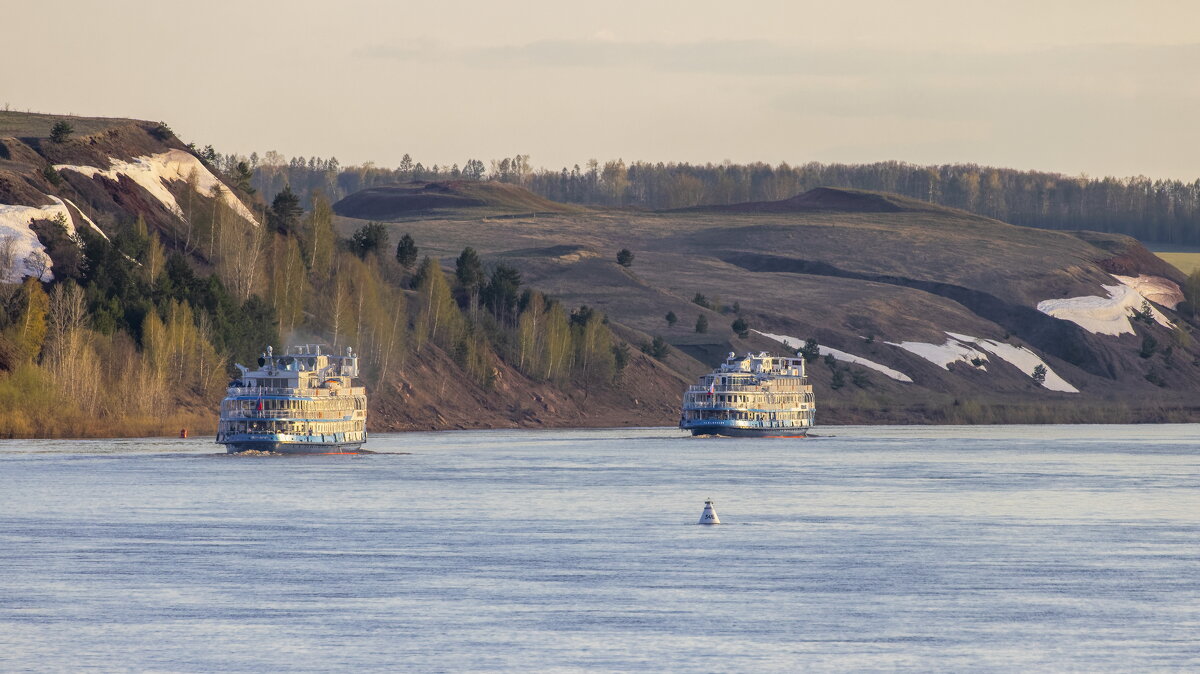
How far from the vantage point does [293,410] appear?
392ft

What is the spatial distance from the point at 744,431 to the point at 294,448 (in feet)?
174

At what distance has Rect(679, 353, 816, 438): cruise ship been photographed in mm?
160375

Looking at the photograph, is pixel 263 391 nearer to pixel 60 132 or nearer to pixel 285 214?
pixel 285 214

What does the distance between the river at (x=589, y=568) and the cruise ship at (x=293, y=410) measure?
1120 cm

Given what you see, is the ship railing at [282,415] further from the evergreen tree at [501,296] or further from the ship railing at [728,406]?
the evergreen tree at [501,296]

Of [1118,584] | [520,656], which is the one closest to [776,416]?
[1118,584]

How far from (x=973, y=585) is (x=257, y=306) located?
111409mm

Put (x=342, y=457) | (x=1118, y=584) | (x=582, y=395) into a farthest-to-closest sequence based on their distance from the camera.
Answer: (x=582, y=395), (x=342, y=457), (x=1118, y=584)

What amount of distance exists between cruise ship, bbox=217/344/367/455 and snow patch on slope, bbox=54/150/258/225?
5739cm

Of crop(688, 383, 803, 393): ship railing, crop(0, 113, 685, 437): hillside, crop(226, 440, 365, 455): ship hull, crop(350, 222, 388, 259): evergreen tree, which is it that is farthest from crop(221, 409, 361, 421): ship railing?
crop(350, 222, 388, 259): evergreen tree

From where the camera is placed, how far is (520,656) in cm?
4081

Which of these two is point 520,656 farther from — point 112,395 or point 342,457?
point 112,395

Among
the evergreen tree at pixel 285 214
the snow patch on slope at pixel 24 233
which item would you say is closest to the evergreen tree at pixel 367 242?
the evergreen tree at pixel 285 214

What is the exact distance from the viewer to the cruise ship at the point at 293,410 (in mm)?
117625
